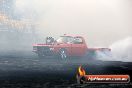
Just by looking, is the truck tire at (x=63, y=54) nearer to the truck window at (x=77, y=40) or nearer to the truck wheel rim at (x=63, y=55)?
the truck wheel rim at (x=63, y=55)

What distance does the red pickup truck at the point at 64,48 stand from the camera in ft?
89.5

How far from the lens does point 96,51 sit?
92.7 feet

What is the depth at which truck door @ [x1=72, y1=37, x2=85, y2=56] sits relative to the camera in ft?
92.0

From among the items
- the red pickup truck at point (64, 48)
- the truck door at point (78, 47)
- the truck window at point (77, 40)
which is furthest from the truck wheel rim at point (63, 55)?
the truck window at point (77, 40)

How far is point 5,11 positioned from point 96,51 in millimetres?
53455

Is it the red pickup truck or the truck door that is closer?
the red pickup truck

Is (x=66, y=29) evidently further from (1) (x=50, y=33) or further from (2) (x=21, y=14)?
(2) (x=21, y=14)

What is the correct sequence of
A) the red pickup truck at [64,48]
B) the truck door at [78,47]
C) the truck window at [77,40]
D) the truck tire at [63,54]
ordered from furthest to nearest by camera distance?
the truck window at [77,40] < the truck door at [78,47] < the truck tire at [63,54] < the red pickup truck at [64,48]

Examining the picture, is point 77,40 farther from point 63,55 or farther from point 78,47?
point 63,55

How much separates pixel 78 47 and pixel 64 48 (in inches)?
45.7

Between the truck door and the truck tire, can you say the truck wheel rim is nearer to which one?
the truck tire

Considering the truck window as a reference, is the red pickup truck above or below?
below

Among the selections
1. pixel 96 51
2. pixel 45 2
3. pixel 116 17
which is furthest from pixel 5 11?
pixel 96 51

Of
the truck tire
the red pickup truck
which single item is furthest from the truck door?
the truck tire
